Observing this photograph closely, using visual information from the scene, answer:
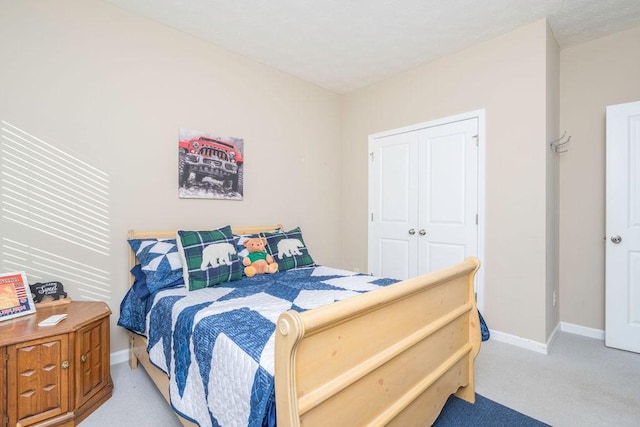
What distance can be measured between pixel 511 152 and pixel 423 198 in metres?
0.90

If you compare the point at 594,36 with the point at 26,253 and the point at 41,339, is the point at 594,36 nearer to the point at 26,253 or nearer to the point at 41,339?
the point at 41,339

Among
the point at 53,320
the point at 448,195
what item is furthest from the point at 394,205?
the point at 53,320

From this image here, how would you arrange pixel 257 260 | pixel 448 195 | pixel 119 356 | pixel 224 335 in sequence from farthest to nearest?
pixel 448 195 → pixel 257 260 → pixel 119 356 → pixel 224 335

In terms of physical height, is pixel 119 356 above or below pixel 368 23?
below

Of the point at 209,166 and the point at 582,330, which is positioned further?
the point at 582,330

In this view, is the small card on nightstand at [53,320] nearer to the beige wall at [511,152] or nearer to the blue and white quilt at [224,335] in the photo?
the blue and white quilt at [224,335]

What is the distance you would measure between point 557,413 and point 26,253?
3362 millimetres

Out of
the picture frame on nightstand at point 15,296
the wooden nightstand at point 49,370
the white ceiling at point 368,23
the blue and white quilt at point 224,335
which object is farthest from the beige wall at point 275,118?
the blue and white quilt at point 224,335

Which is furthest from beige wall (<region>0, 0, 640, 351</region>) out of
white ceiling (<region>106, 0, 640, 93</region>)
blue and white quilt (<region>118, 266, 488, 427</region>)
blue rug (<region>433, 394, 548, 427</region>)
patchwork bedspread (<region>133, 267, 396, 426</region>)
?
blue rug (<region>433, 394, 548, 427</region>)

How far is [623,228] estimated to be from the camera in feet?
8.48

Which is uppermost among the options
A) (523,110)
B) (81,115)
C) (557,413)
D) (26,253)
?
(523,110)

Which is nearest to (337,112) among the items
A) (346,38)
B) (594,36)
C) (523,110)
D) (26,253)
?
(346,38)

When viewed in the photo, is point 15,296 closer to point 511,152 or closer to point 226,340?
point 226,340

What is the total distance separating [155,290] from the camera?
2059 mm
